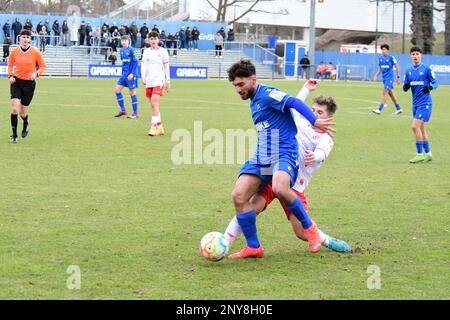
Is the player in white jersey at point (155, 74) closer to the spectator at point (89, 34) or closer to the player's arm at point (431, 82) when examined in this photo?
the player's arm at point (431, 82)

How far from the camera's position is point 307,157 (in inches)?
291

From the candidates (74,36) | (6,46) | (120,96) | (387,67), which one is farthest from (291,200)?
(74,36)

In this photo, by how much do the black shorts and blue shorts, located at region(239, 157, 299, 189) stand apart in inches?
380

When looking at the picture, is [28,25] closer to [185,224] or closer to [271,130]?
[185,224]

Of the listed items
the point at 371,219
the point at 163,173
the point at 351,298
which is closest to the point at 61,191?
the point at 163,173

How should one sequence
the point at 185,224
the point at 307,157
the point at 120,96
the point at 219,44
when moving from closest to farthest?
the point at 307,157 → the point at 185,224 → the point at 120,96 → the point at 219,44

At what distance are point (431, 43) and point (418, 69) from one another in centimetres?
5151

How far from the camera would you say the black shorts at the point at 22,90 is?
16047 millimetres

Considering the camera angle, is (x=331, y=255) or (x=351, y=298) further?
(x=331, y=255)

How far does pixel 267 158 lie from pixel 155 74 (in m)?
11.1

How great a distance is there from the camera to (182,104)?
28.3m

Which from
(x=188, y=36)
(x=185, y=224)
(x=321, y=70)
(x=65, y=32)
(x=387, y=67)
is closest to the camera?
(x=185, y=224)

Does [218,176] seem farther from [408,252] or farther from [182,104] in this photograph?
[182,104]
